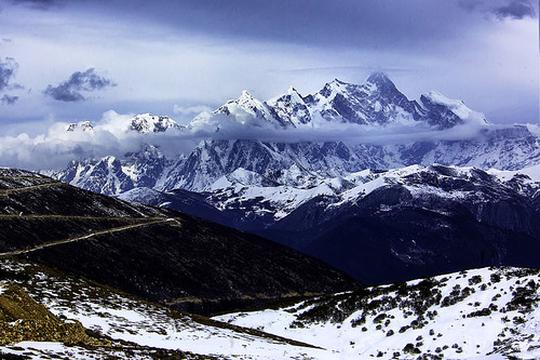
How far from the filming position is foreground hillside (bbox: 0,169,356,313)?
141625 millimetres

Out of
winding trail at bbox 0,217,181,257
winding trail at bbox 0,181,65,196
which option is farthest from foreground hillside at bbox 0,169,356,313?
winding trail at bbox 0,181,65,196

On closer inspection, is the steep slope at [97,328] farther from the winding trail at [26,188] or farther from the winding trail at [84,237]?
the winding trail at [26,188]

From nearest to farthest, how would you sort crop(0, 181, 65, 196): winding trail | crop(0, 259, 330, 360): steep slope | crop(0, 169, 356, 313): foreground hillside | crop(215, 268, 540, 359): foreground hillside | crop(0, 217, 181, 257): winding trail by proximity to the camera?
crop(0, 259, 330, 360): steep slope, crop(215, 268, 540, 359): foreground hillside, crop(0, 217, 181, 257): winding trail, crop(0, 169, 356, 313): foreground hillside, crop(0, 181, 65, 196): winding trail

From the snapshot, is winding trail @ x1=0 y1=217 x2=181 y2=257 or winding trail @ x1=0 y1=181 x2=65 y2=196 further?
winding trail @ x1=0 y1=181 x2=65 y2=196

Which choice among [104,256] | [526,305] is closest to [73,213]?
[104,256]

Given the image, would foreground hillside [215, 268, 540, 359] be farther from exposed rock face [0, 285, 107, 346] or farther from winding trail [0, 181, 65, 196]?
winding trail [0, 181, 65, 196]

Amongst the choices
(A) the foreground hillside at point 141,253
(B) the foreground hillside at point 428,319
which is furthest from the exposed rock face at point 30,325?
(A) the foreground hillside at point 141,253

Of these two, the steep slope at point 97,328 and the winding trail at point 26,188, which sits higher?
the winding trail at point 26,188

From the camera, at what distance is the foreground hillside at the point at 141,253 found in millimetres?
141625

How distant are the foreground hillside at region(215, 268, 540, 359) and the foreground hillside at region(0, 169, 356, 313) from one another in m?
58.2

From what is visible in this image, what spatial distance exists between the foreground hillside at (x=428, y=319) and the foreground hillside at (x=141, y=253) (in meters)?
58.2

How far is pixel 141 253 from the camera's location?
16000 centimetres

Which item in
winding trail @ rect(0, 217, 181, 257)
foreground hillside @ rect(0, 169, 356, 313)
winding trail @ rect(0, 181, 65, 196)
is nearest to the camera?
winding trail @ rect(0, 217, 181, 257)

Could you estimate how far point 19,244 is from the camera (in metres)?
138
